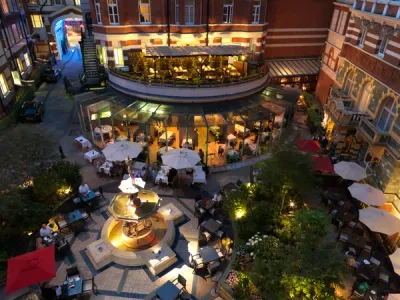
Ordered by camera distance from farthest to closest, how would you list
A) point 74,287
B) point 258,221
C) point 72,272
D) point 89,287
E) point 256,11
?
point 256,11 < point 258,221 < point 72,272 < point 89,287 < point 74,287

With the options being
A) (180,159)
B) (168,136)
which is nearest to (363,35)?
(180,159)

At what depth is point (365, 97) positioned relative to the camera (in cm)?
2211

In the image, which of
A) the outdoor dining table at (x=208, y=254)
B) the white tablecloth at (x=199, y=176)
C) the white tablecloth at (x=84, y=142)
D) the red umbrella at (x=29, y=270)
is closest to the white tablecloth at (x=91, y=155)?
the white tablecloth at (x=84, y=142)

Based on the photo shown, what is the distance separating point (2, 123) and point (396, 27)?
31158mm

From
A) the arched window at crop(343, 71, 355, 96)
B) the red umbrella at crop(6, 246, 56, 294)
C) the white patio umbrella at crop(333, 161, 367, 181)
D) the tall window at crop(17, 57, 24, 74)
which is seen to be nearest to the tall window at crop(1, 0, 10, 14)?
the tall window at crop(17, 57, 24, 74)

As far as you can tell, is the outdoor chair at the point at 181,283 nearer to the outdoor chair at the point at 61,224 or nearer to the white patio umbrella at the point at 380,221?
the outdoor chair at the point at 61,224

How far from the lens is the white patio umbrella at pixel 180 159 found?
19.1 meters

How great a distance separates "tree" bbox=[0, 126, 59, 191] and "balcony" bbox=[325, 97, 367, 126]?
2041cm

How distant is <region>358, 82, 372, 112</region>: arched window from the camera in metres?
21.4

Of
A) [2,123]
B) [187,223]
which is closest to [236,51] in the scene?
[187,223]

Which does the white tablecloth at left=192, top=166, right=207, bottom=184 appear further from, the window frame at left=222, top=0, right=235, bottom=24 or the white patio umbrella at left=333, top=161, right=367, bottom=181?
the window frame at left=222, top=0, right=235, bottom=24

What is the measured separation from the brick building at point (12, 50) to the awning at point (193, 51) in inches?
597

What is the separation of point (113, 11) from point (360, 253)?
27321 millimetres

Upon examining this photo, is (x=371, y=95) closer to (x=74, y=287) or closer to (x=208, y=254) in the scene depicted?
(x=208, y=254)
